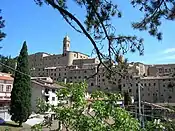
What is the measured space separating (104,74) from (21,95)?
20047 mm

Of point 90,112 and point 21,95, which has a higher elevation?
point 21,95

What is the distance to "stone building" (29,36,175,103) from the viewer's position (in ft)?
16.0

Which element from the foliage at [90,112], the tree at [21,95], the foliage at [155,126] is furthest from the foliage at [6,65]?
the foliage at [155,126]

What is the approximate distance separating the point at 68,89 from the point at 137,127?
1049 millimetres

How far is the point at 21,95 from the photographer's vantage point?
2411 centimetres

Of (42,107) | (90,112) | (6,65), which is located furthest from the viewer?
(6,65)

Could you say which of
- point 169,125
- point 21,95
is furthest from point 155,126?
point 21,95

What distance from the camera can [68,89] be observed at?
4.23 metres

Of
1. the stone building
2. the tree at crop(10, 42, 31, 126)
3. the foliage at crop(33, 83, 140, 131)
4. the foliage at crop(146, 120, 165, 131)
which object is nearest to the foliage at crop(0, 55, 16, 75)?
the tree at crop(10, 42, 31, 126)

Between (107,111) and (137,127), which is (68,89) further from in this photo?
(137,127)

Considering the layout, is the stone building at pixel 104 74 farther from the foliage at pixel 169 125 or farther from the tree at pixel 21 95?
the tree at pixel 21 95

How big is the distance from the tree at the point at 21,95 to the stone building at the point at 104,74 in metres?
3.44

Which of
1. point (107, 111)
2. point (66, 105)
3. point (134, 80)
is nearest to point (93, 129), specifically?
point (107, 111)

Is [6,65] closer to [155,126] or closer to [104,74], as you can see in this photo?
[104,74]
